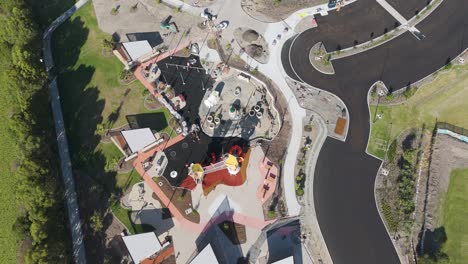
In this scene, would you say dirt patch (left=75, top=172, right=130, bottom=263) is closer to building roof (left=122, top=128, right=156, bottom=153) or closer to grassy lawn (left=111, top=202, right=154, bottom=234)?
grassy lawn (left=111, top=202, right=154, bottom=234)

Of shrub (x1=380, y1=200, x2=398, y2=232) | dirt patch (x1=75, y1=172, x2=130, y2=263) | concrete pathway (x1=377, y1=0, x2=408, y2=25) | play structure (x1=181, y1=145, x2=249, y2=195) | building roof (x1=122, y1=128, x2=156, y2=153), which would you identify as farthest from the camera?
concrete pathway (x1=377, y1=0, x2=408, y2=25)

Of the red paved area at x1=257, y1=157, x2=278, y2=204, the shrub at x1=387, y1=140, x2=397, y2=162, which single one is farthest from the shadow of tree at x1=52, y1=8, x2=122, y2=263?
the shrub at x1=387, y1=140, x2=397, y2=162

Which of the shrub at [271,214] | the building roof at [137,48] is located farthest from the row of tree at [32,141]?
the shrub at [271,214]

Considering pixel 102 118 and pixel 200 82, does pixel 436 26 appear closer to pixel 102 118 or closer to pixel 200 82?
pixel 200 82

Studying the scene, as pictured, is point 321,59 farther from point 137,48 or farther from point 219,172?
point 137,48

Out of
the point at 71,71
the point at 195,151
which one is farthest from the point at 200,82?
the point at 71,71

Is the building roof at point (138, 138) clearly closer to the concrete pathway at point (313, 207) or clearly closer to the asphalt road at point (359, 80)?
the concrete pathway at point (313, 207)
